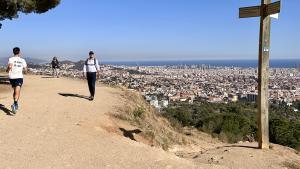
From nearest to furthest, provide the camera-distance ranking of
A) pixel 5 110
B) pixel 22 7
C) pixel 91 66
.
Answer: pixel 5 110, pixel 91 66, pixel 22 7

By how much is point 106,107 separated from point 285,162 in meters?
6.22

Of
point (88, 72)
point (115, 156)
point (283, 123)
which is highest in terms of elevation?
point (88, 72)

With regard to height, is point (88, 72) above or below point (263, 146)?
above

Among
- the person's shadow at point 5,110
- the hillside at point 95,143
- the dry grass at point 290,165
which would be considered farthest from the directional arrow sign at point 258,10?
the person's shadow at point 5,110

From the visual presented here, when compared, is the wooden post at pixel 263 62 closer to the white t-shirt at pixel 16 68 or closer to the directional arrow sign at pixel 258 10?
the directional arrow sign at pixel 258 10

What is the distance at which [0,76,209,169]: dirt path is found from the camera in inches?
331

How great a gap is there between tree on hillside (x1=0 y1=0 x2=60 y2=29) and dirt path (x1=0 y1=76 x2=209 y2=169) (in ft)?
21.0

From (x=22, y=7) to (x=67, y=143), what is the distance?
38.8 ft

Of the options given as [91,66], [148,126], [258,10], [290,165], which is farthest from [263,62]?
[91,66]

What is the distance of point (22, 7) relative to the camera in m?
20.2

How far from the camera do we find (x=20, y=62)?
1253cm

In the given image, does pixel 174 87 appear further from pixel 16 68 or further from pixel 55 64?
pixel 16 68

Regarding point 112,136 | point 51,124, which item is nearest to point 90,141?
point 112,136

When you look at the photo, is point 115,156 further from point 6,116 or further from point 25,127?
point 6,116
